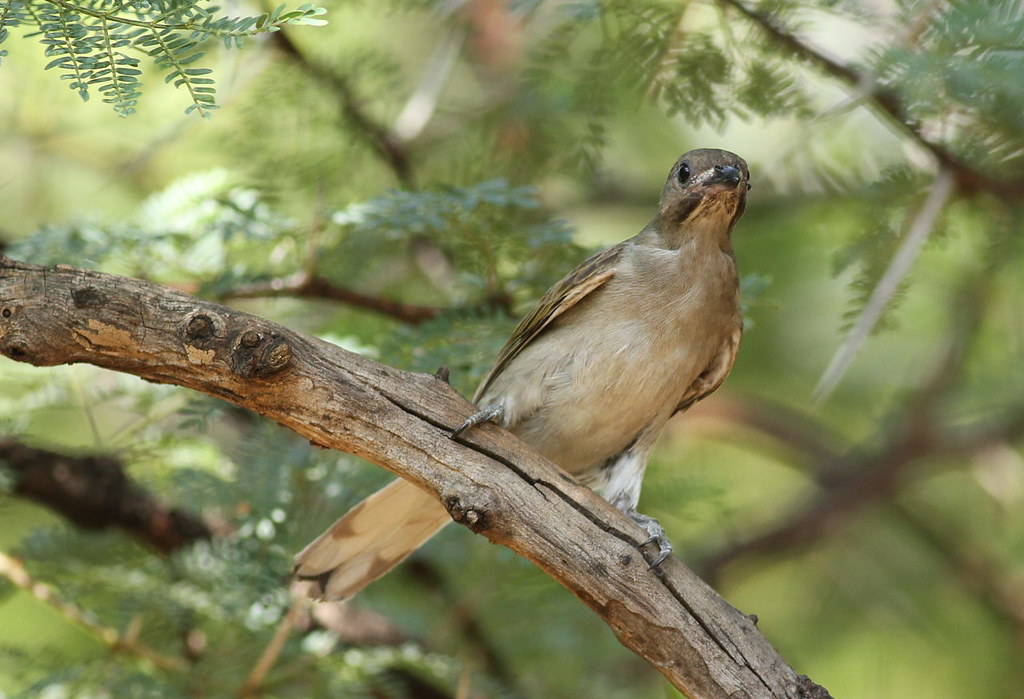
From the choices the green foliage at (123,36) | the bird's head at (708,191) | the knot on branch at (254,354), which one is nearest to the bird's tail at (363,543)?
the knot on branch at (254,354)

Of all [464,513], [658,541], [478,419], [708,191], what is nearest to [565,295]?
[708,191]

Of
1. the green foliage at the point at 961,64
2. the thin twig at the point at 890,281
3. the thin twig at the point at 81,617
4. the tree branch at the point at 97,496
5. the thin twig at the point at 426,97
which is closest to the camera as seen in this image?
the green foliage at the point at 961,64

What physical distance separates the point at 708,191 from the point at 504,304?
1.19 metres

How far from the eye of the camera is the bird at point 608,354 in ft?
13.9

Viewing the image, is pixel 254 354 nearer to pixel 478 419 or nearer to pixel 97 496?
pixel 478 419

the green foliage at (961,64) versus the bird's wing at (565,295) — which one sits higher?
the green foliage at (961,64)

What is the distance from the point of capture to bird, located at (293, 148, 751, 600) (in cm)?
423

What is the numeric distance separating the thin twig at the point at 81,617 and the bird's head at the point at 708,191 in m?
2.84

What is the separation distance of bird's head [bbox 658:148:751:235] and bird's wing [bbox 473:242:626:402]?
0.27 metres

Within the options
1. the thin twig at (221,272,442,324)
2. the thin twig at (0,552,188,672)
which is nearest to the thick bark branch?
the thin twig at (221,272,442,324)

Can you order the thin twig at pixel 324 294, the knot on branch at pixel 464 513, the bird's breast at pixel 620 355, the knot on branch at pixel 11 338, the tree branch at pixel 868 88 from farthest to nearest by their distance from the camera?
the thin twig at pixel 324 294, the tree branch at pixel 868 88, the bird's breast at pixel 620 355, the knot on branch at pixel 464 513, the knot on branch at pixel 11 338

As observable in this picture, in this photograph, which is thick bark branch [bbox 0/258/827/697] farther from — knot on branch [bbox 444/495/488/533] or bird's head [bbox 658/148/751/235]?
bird's head [bbox 658/148/751/235]

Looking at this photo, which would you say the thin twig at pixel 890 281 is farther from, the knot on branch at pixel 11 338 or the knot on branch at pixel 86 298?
the knot on branch at pixel 11 338

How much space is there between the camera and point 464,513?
11.1 feet
